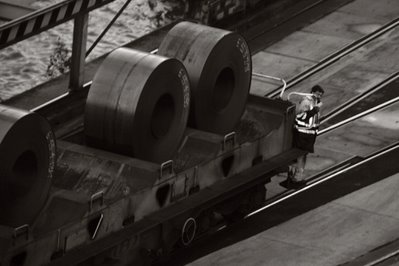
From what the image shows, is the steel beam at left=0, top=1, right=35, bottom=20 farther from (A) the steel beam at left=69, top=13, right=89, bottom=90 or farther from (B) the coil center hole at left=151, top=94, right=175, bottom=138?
(B) the coil center hole at left=151, top=94, right=175, bottom=138

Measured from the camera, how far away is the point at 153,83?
20.0 meters

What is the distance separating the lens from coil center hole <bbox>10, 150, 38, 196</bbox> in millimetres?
17703

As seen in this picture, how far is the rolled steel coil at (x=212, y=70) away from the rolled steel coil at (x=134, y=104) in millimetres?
930

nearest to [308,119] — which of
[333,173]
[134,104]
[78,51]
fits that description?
[333,173]

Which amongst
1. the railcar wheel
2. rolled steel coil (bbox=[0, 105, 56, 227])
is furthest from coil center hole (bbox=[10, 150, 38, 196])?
the railcar wheel

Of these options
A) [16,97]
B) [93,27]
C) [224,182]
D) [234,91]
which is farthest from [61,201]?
[93,27]

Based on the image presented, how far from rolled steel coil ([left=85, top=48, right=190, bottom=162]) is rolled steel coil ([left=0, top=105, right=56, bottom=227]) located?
68.5 inches

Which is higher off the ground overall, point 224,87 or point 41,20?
point 41,20

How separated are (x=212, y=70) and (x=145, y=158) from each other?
7.23 ft

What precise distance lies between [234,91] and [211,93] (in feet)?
2.38

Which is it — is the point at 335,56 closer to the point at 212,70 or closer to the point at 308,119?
the point at 308,119

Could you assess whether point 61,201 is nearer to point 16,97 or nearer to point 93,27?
point 16,97

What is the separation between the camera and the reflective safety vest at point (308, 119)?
22.8 m

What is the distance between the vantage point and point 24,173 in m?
18.0
